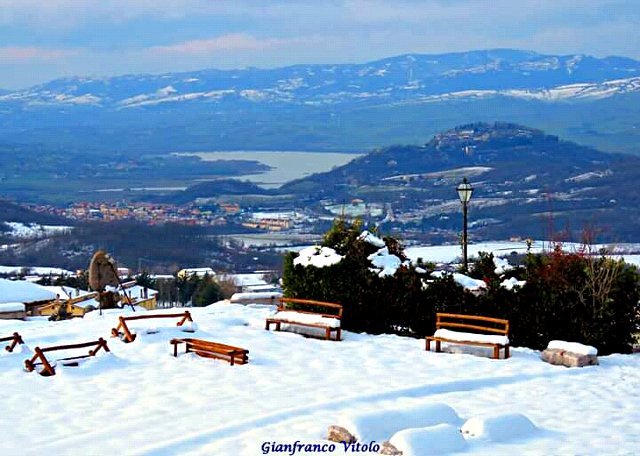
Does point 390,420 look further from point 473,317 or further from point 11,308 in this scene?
point 11,308

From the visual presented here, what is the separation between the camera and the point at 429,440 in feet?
31.0

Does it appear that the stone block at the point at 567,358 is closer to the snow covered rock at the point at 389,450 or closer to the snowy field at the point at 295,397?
the snowy field at the point at 295,397

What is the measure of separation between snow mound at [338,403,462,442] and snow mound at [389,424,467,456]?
288 mm

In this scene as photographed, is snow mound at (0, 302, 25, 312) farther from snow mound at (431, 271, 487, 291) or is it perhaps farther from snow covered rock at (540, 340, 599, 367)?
snow covered rock at (540, 340, 599, 367)

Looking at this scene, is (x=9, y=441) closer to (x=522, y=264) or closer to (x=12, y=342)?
(x=12, y=342)

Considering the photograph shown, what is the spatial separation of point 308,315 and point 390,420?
22.3ft

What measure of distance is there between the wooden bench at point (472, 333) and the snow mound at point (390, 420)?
4415 millimetres

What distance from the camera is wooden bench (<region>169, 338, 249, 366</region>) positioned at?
14.5 metres

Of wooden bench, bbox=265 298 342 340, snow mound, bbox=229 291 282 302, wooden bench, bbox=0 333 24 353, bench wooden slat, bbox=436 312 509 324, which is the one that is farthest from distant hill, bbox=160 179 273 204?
bench wooden slat, bbox=436 312 509 324

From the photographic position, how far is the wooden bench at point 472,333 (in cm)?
1493

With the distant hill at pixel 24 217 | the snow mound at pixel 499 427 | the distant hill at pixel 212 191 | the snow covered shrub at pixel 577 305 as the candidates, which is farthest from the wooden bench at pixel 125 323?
the distant hill at pixel 212 191

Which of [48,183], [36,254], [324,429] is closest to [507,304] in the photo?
[324,429]

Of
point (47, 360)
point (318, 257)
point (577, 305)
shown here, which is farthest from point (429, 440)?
point (318, 257)

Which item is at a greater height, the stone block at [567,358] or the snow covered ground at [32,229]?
the stone block at [567,358]
